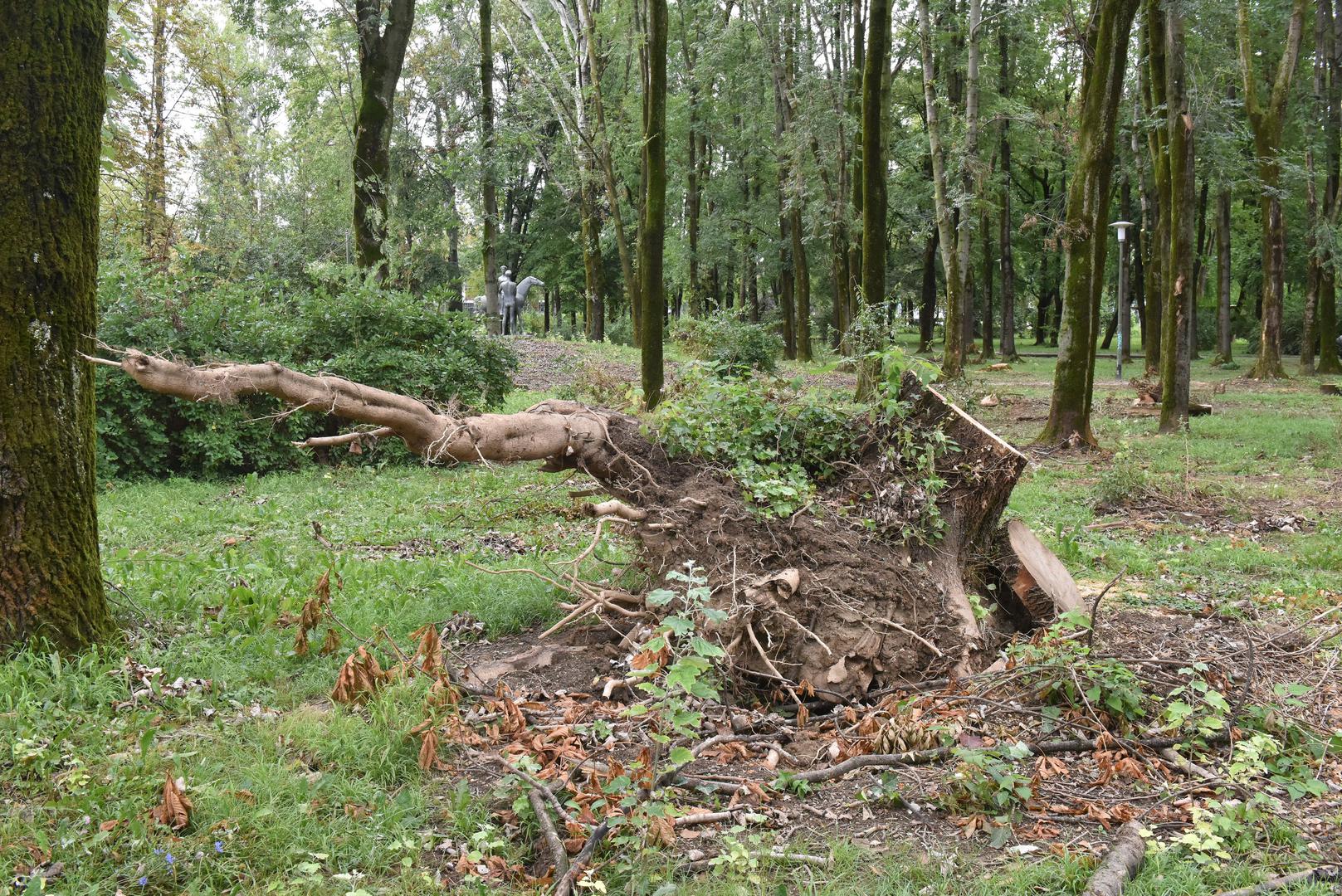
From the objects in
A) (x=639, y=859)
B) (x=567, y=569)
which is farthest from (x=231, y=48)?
(x=639, y=859)

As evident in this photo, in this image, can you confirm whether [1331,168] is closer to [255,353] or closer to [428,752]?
[255,353]

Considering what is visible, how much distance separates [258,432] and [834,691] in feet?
28.8

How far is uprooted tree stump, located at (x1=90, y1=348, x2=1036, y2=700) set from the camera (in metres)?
5.30

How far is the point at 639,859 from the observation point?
3434 millimetres

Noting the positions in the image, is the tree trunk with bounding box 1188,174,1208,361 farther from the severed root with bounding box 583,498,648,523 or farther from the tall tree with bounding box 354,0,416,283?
the severed root with bounding box 583,498,648,523

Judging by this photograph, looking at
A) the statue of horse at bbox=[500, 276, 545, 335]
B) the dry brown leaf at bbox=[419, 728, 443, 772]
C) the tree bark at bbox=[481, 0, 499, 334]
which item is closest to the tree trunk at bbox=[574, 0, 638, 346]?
the tree bark at bbox=[481, 0, 499, 334]

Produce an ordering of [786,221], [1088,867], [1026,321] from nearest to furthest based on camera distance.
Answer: [1088,867]
[786,221]
[1026,321]

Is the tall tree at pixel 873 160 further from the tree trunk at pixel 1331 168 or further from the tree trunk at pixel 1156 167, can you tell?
the tree trunk at pixel 1331 168

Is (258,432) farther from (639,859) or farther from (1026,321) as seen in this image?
(1026,321)

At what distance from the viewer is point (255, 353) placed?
1184cm

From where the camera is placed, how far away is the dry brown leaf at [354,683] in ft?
15.1

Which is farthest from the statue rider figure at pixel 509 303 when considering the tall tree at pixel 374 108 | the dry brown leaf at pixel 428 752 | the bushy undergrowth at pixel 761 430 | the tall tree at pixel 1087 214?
the dry brown leaf at pixel 428 752

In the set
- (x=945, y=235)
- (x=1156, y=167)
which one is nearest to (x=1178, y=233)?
(x=1156, y=167)

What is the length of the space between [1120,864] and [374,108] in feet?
55.2
